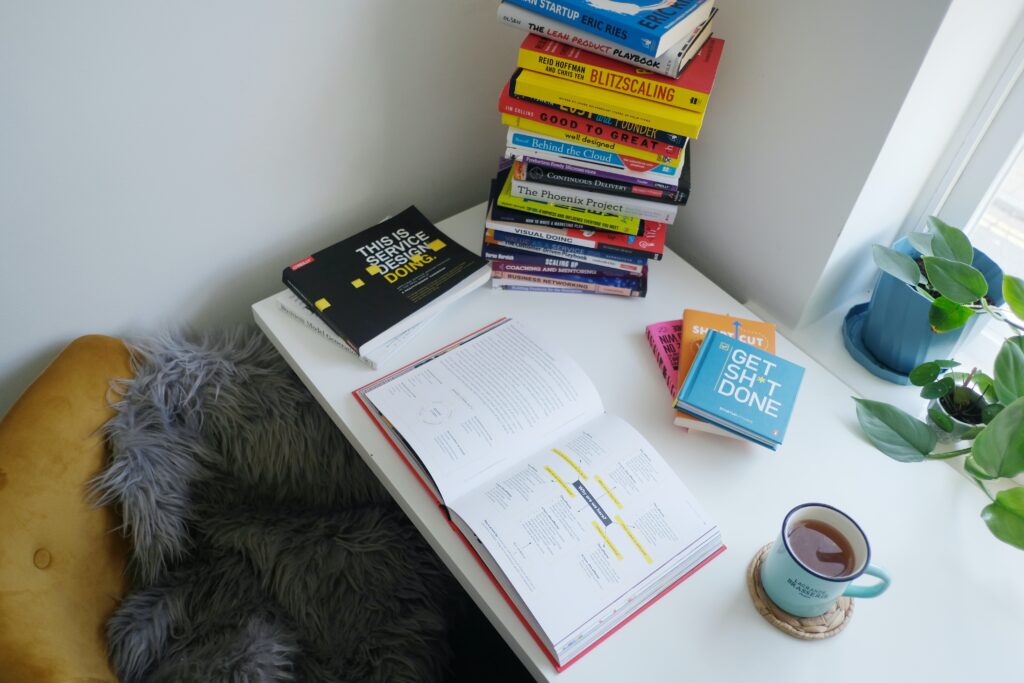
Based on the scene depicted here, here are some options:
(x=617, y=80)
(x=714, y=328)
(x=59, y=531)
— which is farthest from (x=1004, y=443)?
(x=59, y=531)

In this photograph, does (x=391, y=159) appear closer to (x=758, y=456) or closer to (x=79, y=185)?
(x=79, y=185)

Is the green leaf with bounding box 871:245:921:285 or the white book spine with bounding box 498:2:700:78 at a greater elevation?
the white book spine with bounding box 498:2:700:78

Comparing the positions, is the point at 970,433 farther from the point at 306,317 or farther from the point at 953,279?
the point at 306,317

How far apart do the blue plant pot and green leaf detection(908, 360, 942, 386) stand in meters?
0.07

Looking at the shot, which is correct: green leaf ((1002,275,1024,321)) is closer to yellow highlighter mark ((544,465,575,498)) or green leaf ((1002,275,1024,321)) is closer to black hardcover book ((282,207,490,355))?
yellow highlighter mark ((544,465,575,498))

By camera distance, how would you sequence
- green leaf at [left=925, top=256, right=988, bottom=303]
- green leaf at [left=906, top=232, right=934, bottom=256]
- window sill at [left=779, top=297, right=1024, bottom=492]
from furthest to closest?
window sill at [left=779, top=297, right=1024, bottom=492] → green leaf at [left=906, top=232, right=934, bottom=256] → green leaf at [left=925, top=256, right=988, bottom=303]

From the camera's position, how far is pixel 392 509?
1113 mm

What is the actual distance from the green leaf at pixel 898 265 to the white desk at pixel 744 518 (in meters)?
0.20

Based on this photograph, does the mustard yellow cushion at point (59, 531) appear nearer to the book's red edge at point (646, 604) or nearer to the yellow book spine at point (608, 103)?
the book's red edge at point (646, 604)

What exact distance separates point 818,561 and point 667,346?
1.27 feet

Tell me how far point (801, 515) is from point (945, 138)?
2.13 feet

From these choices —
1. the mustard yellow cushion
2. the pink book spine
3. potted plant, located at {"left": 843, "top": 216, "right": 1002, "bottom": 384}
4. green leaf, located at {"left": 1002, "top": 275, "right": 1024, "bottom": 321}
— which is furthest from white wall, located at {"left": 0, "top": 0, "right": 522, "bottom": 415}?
green leaf, located at {"left": 1002, "top": 275, "right": 1024, "bottom": 321}

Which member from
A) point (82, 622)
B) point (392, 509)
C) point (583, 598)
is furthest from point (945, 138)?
point (82, 622)

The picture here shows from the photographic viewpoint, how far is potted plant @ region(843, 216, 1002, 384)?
0.84 metres
